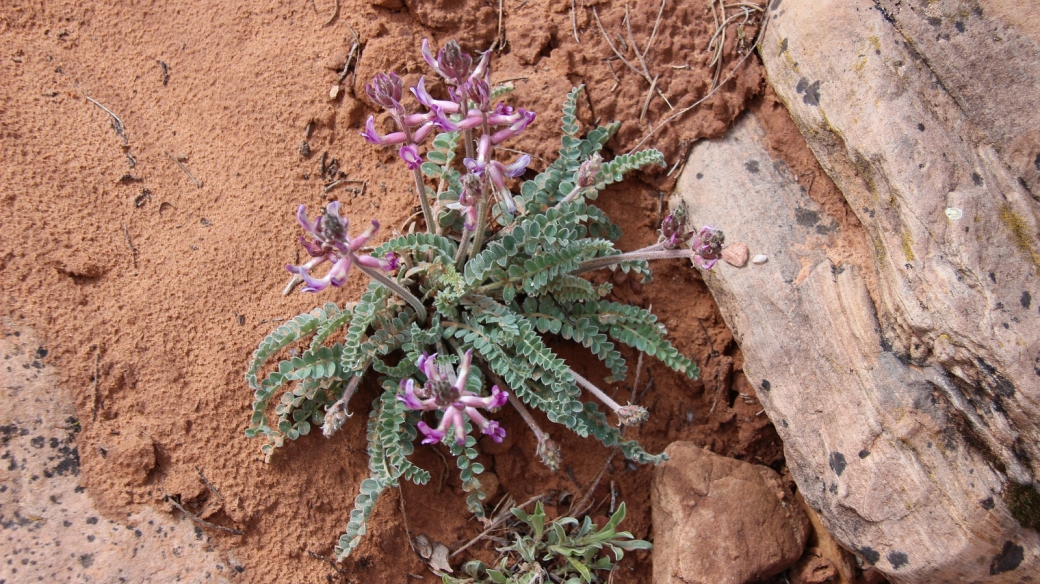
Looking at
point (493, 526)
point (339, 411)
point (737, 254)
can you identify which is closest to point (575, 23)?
point (737, 254)

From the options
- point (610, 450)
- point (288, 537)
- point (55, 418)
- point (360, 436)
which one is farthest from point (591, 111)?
point (55, 418)

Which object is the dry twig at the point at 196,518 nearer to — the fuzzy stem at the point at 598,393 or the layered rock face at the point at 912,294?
the fuzzy stem at the point at 598,393

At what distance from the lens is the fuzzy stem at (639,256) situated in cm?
299

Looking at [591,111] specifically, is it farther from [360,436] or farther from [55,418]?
[55,418]

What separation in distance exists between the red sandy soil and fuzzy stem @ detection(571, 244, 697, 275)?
571mm

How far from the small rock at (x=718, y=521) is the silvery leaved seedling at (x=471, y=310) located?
1.03ft

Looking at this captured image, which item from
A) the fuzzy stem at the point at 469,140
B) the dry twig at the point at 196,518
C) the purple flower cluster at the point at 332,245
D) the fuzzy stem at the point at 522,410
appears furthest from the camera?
the fuzzy stem at the point at 522,410

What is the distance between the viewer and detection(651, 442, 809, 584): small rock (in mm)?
3414

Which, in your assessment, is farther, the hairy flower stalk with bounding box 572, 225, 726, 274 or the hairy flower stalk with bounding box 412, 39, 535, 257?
the hairy flower stalk with bounding box 572, 225, 726, 274

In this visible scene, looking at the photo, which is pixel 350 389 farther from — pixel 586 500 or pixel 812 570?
pixel 812 570

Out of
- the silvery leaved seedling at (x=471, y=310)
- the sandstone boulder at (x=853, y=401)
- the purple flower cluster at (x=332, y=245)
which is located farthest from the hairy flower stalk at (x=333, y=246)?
the sandstone boulder at (x=853, y=401)

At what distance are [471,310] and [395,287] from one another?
660mm

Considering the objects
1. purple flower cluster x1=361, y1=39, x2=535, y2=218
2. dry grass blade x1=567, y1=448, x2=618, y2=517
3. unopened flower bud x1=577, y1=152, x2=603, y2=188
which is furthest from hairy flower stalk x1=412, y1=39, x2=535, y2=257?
dry grass blade x1=567, y1=448, x2=618, y2=517

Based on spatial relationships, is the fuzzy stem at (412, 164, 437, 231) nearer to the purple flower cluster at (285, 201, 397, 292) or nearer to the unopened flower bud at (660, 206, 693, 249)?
the purple flower cluster at (285, 201, 397, 292)
